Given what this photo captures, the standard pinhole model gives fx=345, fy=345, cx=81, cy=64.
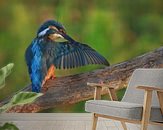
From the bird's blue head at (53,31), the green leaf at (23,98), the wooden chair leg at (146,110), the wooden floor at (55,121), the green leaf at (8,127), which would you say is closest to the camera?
the green leaf at (23,98)

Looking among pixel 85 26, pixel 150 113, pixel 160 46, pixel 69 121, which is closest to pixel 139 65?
pixel 160 46

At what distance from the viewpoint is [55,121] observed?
4.74m

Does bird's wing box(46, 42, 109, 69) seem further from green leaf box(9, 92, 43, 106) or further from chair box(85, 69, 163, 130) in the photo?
green leaf box(9, 92, 43, 106)

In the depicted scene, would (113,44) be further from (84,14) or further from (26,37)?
(26,37)

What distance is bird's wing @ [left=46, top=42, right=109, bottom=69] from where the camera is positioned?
16.3 feet

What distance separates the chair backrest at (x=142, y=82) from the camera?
3.30 m

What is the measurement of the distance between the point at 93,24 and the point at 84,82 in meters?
0.85

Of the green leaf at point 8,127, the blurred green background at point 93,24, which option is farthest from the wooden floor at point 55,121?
the green leaf at point 8,127

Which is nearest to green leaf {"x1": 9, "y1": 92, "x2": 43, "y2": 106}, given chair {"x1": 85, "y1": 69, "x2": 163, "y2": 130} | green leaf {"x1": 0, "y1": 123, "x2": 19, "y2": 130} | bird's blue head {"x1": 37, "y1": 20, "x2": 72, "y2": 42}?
green leaf {"x1": 0, "y1": 123, "x2": 19, "y2": 130}

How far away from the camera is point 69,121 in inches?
187

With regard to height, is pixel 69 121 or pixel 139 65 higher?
pixel 139 65

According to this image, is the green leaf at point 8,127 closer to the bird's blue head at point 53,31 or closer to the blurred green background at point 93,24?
the blurred green background at point 93,24

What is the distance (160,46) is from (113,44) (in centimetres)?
67

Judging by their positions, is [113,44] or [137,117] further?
[113,44]
